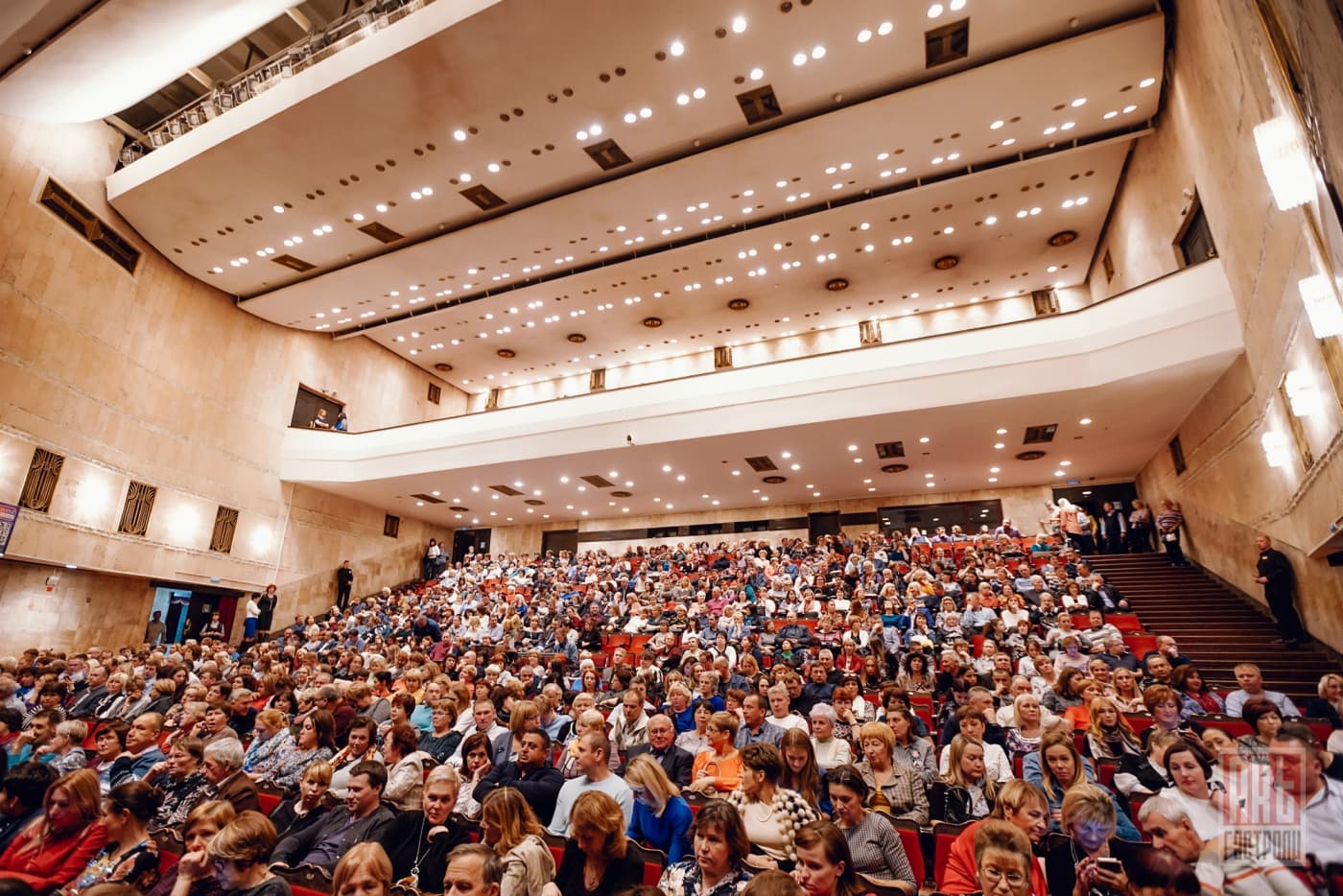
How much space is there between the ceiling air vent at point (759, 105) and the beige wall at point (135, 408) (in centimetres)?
1000

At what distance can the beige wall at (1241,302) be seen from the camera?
5.32m

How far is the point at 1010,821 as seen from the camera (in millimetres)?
2291

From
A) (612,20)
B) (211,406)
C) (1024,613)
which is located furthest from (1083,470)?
(211,406)

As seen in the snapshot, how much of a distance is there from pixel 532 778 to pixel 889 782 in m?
1.80

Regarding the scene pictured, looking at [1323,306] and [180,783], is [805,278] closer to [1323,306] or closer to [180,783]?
[1323,306]

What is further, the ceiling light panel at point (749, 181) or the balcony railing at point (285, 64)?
the balcony railing at point (285, 64)

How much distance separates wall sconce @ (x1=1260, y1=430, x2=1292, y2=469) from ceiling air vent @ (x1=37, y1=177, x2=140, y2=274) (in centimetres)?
1545

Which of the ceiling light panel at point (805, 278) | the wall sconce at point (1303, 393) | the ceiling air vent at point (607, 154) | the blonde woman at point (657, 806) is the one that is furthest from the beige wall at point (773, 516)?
the blonde woman at point (657, 806)

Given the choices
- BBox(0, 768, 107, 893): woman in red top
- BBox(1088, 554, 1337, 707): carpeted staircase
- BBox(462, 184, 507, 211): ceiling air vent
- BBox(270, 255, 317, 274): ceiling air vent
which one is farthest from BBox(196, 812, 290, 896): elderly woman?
BBox(270, 255, 317, 274): ceiling air vent

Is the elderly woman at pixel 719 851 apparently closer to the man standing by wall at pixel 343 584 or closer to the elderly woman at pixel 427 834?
the elderly woman at pixel 427 834

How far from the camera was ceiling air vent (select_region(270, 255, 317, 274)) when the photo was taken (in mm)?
11445

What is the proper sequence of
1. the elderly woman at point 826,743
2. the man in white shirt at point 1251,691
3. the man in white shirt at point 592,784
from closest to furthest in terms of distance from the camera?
the man in white shirt at point 592,784
the elderly woman at point 826,743
the man in white shirt at point 1251,691

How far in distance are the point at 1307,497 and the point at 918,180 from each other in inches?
257

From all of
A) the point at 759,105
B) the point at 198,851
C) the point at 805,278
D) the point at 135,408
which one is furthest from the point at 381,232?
the point at 198,851
